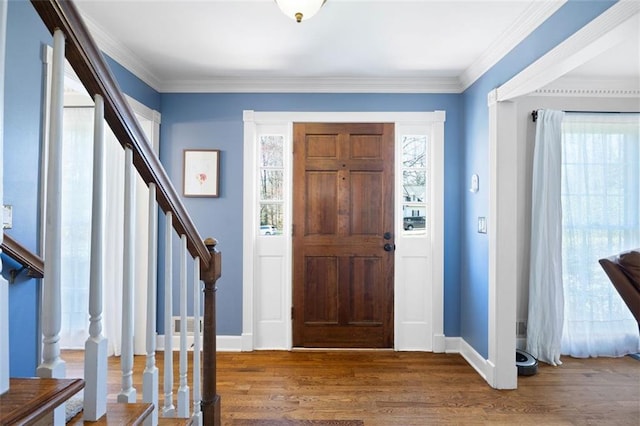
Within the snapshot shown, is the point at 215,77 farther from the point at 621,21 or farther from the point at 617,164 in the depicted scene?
the point at 617,164

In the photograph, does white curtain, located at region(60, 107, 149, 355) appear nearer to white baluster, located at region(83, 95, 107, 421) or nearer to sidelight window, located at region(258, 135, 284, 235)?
sidelight window, located at region(258, 135, 284, 235)

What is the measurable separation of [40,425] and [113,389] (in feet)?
7.04

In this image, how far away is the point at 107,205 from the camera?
3.01 meters

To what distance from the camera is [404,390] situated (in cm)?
250

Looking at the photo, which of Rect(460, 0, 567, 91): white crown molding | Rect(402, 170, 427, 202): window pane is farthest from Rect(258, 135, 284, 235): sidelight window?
Rect(460, 0, 567, 91): white crown molding

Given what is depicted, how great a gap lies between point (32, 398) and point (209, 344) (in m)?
1.04

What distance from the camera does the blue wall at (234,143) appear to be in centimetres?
325

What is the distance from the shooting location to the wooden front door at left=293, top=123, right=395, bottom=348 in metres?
3.28

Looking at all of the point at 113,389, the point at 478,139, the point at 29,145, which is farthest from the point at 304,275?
the point at 29,145

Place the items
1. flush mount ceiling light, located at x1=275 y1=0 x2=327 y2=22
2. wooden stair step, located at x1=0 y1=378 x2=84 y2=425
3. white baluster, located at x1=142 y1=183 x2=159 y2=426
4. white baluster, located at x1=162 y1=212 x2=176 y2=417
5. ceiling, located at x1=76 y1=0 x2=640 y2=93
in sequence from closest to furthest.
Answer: wooden stair step, located at x1=0 y1=378 x2=84 y2=425 → white baluster, located at x1=142 y1=183 x2=159 y2=426 → white baluster, located at x1=162 y1=212 x2=176 y2=417 → flush mount ceiling light, located at x1=275 y1=0 x2=327 y2=22 → ceiling, located at x1=76 y1=0 x2=640 y2=93

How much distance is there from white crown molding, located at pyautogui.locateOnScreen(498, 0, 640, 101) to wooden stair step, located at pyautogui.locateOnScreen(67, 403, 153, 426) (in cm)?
226

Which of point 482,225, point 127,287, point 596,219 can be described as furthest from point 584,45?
point 127,287

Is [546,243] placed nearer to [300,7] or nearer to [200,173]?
[300,7]

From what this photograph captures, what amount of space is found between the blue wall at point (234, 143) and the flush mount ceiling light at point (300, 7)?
1330 millimetres
